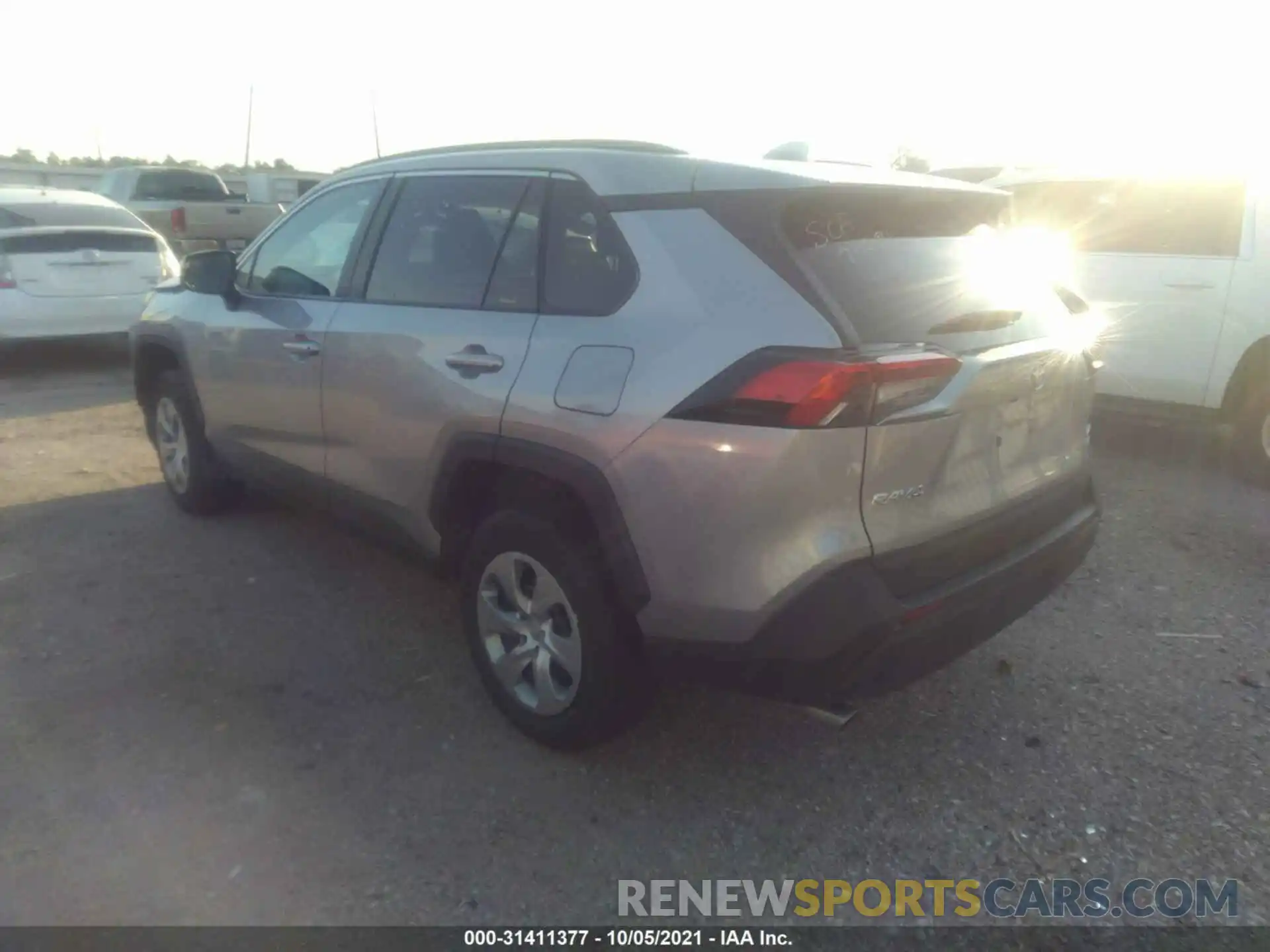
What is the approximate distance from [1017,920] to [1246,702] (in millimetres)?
1499

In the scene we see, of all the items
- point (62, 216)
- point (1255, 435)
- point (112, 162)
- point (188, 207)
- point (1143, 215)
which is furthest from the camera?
point (112, 162)

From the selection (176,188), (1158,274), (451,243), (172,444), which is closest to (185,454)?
(172,444)

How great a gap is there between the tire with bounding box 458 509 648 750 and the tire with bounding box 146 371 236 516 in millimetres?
2305

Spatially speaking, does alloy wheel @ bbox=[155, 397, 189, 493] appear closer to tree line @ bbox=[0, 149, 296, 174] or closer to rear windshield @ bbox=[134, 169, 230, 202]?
rear windshield @ bbox=[134, 169, 230, 202]

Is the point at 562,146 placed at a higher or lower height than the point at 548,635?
higher

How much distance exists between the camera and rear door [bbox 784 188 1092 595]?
97.0 inches

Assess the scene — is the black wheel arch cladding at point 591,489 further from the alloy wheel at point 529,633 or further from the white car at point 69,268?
the white car at point 69,268

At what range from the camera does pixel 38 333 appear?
8.88m

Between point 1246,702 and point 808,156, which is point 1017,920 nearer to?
point 1246,702

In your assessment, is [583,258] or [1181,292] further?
[1181,292]

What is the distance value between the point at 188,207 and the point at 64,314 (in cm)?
549

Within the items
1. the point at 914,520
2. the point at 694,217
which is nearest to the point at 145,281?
the point at 694,217

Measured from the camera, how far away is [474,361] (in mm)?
3102

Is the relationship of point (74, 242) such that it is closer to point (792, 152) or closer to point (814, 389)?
point (792, 152)
